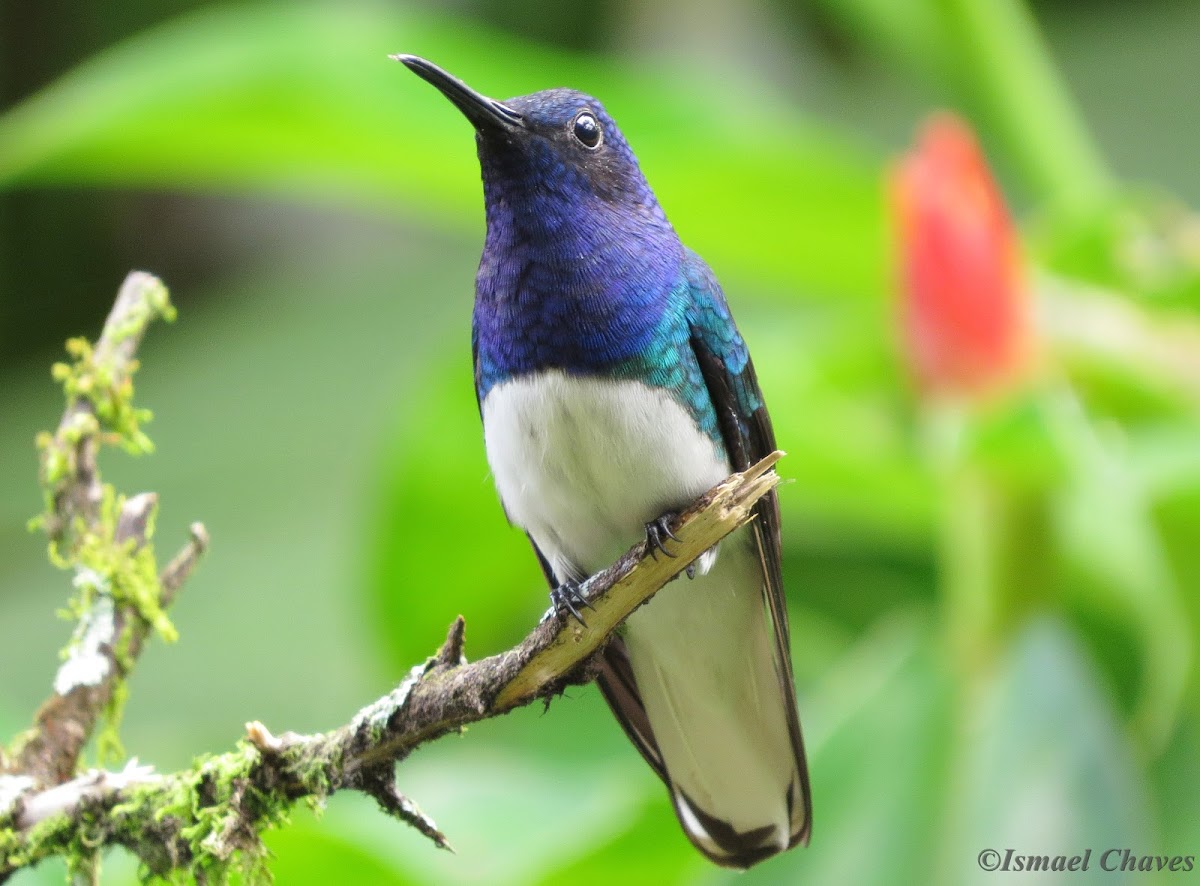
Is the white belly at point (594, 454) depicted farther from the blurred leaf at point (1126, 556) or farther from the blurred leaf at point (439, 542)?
the blurred leaf at point (439, 542)

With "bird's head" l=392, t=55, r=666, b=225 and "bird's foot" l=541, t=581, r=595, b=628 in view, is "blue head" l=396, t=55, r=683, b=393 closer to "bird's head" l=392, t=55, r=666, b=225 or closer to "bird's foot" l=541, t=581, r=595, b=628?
"bird's head" l=392, t=55, r=666, b=225

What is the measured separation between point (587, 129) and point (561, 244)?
16 cm

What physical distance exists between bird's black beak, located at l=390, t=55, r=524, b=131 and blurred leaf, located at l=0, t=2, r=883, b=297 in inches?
39.7

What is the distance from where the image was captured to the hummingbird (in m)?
1.59

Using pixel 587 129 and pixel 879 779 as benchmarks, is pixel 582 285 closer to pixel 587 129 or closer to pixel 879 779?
pixel 587 129

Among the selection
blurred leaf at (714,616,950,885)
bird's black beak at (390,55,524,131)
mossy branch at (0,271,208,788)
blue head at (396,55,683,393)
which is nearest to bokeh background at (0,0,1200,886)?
blurred leaf at (714,616,950,885)

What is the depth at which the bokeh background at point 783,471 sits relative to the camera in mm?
2328

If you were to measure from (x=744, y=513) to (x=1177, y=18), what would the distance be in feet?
13.9


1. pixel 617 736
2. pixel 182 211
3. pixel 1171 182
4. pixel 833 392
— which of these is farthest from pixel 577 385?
pixel 182 211

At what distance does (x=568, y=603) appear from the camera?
1.42 m

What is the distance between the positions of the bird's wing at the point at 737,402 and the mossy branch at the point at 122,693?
21 cm

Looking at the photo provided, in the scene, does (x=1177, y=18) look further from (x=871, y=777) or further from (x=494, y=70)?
(x=871, y=777)

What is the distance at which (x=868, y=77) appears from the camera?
510 centimetres

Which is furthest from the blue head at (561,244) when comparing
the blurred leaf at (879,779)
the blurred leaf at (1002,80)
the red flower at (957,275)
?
the blurred leaf at (1002,80)
